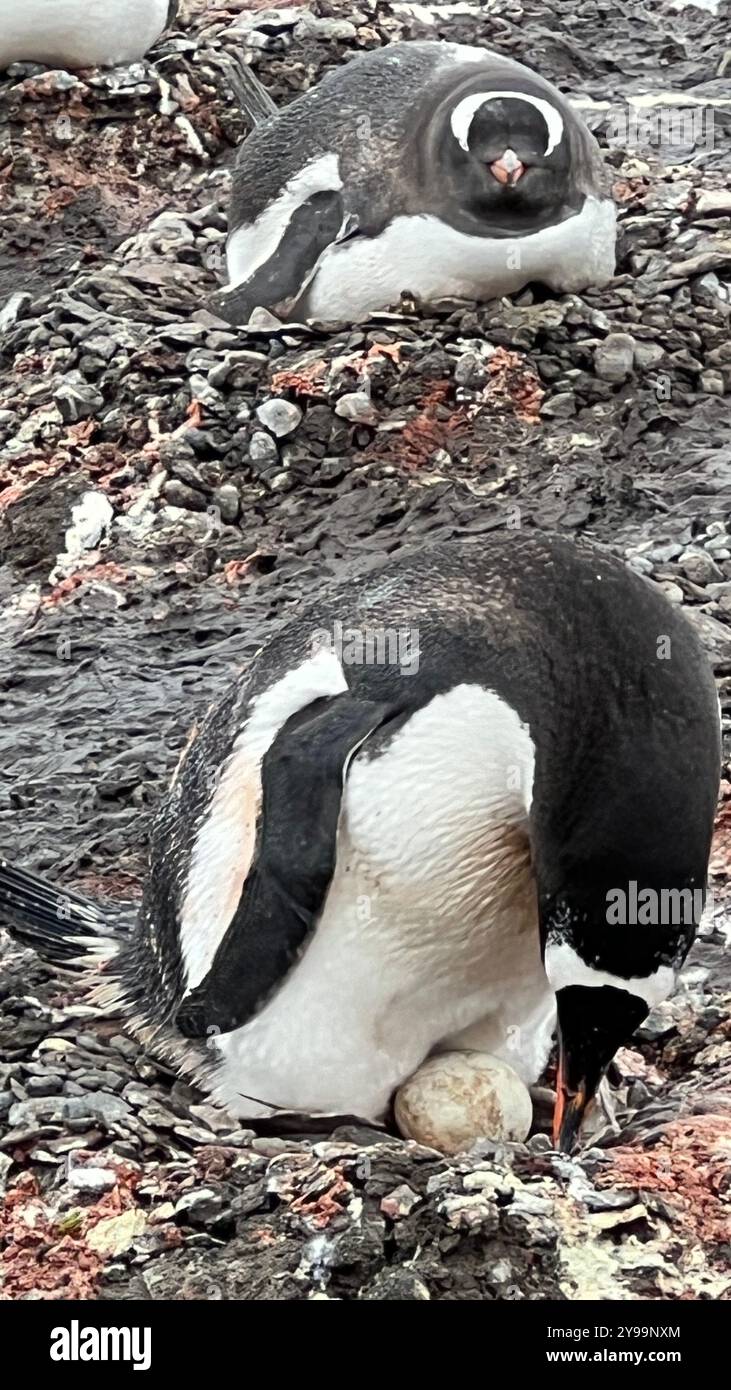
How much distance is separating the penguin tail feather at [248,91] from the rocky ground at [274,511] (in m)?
0.11

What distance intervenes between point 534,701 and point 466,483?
8.67ft

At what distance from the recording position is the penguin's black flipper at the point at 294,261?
253 inches

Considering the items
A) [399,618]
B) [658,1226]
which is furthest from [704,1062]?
[399,618]

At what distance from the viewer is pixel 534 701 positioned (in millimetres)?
3143

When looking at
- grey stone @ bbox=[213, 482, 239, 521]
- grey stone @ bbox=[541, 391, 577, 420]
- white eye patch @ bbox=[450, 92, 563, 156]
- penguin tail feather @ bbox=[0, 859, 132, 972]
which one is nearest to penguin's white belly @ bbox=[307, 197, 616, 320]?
white eye patch @ bbox=[450, 92, 563, 156]

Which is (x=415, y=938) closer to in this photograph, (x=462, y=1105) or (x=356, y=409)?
(x=462, y=1105)

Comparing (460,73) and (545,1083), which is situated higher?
(460,73)

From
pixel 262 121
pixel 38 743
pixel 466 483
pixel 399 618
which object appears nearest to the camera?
pixel 399 618

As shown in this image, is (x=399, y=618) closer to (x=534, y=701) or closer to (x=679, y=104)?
(x=534, y=701)

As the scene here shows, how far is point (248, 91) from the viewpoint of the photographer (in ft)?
25.0

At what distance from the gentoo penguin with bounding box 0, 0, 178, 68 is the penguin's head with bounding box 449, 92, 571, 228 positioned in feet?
6.11

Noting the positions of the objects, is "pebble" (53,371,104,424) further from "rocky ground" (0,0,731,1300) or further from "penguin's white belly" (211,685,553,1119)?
"penguin's white belly" (211,685,553,1119)

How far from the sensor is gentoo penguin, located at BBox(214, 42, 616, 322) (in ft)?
20.7

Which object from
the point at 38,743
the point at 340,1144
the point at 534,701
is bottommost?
the point at 38,743
